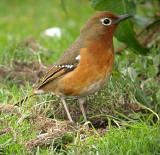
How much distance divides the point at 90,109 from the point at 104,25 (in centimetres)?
112

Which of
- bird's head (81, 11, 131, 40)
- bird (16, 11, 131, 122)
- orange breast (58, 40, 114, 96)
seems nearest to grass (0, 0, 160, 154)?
bird (16, 11, 131, 122)

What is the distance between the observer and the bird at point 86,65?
5.83 m

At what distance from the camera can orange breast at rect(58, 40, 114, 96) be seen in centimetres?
581

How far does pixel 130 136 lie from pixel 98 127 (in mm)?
1379

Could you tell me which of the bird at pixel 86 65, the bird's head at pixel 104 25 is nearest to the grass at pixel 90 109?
the bird at pixel 86 65

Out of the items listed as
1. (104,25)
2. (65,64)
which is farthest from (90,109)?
(104,25)

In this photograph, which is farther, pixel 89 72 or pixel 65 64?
pixel 65 64

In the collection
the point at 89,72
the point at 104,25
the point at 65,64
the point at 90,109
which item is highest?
the point at 104,25

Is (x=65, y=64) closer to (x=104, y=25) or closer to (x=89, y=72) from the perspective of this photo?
(x=89, y=72)

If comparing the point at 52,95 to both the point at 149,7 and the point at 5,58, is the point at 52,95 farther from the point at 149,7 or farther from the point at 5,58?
the point at 149,7

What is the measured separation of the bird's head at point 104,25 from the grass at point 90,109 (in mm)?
613

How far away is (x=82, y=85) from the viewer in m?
5.85

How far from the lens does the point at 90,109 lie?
6.34m

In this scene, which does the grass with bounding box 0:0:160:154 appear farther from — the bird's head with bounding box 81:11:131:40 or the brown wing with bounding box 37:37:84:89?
the bird's head with bounding box 81:11:131:40
